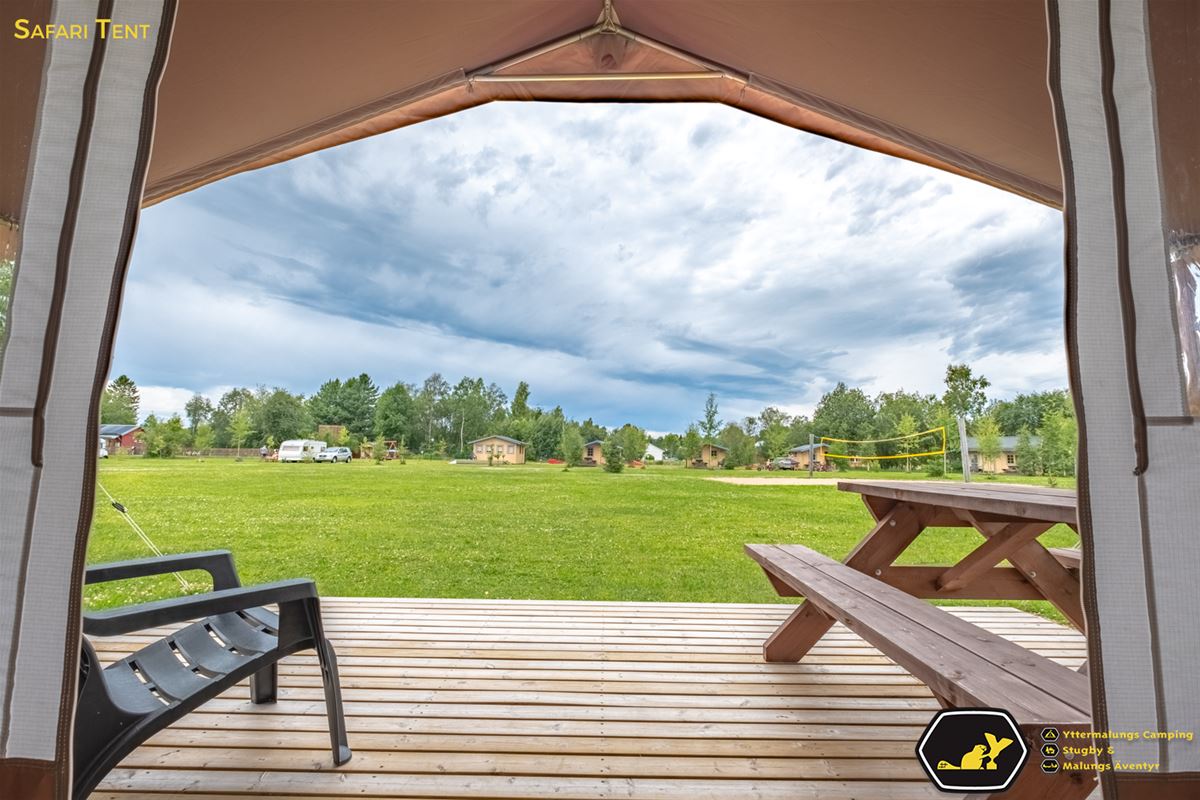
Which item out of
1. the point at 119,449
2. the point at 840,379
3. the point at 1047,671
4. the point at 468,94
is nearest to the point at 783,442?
the point at 840,379

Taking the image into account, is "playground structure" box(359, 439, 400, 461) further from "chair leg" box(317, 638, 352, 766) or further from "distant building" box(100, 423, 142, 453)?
"chair leg" box(317, 638, 352, 766)

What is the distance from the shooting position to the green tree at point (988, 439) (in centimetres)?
699

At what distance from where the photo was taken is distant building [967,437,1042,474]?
6.71 metres

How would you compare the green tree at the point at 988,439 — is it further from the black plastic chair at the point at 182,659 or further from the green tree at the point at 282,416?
the green tree at the point at 282,416

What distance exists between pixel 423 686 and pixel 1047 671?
1624mm

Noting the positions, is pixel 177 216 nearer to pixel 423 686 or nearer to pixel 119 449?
pixel 119 449

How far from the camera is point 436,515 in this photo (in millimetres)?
7570

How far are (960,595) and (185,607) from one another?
224 cm

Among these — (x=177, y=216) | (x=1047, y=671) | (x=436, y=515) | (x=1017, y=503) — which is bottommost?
(x=436, y=515)

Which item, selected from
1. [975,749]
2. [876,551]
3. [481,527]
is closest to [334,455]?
[481,527]

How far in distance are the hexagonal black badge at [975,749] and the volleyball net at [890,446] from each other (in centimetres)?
716

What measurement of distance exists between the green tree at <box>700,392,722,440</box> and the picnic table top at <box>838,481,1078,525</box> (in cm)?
691

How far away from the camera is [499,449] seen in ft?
29.1

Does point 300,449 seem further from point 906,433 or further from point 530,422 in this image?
point 906,433
